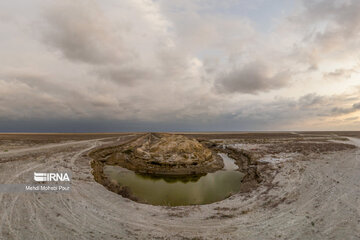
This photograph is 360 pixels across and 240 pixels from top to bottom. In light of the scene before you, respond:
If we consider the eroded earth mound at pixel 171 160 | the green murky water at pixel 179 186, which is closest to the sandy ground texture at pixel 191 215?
the green murky water at pixel 179 186

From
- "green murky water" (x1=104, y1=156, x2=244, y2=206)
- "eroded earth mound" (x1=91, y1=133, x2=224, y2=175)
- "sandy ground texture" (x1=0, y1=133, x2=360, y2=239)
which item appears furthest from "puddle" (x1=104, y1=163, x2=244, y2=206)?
"sandy ground texture" (x1=0, y1=133, x2=360, y2=239)

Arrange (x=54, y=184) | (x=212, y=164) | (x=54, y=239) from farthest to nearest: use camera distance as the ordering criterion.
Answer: (x=212, y=164), (x=54, y=184), (x=54, y=239)

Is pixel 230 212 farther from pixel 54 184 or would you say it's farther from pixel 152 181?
pixel 54 184

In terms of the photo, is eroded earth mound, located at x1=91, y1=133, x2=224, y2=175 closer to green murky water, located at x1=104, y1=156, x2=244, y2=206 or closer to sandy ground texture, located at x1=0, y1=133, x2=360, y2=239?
green murky water, located at x1=104, y1=156, x2=244, y2=206

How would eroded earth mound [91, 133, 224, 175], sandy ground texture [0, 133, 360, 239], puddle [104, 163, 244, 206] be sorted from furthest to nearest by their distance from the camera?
eroded earth mound [91, 133, 224, 175] < puddle [104, 163, 244, 206] < sandy ground texture [0, 133, 360, 239]

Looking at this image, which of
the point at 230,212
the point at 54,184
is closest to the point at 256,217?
the point at 230,212

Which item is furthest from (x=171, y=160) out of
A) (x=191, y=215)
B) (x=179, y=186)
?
(x=191, y=215)

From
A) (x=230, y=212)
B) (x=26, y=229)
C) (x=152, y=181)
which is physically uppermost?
(x=26, y=229)

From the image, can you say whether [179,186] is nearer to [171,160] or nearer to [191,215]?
[171,160]
